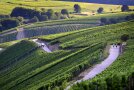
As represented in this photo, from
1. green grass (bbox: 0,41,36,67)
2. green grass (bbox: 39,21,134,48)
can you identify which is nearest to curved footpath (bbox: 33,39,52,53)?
green grass (bbox: 0,41,36,67)

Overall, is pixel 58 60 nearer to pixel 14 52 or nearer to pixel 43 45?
pixel 43 45

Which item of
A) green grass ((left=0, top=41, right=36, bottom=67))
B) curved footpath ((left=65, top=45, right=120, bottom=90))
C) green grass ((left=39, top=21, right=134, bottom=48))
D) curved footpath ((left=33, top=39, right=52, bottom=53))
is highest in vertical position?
curved footpath ((left=65, top=45, right=120, bottom=90))

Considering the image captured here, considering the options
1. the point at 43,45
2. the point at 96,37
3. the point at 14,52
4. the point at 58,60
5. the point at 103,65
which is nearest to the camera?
the point at 103,65

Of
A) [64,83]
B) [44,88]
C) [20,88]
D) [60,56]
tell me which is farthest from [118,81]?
[60,56]

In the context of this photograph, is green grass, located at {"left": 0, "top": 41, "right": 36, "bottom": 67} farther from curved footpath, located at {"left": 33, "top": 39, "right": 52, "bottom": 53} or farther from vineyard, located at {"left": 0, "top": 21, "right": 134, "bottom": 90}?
curved footpath, located at {"left": 33, "top": 39, "right": 52, "bottom": 53}

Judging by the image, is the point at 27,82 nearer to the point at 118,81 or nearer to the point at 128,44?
the point at 128,44

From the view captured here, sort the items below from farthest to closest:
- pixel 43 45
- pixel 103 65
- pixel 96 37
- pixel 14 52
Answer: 1. pixel 14 52
2. pixel 43 45
3. pixel 96 37
4. pixel 103 65

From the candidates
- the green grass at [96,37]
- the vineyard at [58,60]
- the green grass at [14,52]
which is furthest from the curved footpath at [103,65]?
the green grass at [14,52]

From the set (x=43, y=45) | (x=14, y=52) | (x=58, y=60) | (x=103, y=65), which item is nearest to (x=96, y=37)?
(x=43, y=45)

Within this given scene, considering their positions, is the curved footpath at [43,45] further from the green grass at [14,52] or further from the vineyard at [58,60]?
the green grass at [14,52]
